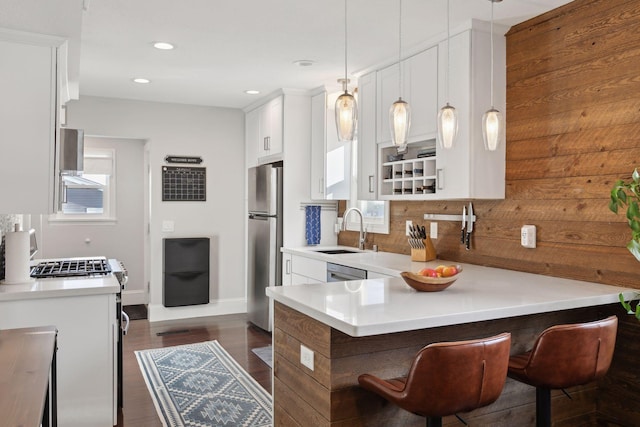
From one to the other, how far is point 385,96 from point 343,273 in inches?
54.9

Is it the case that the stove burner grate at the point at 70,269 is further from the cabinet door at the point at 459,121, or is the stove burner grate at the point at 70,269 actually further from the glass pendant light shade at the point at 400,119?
the cabinet door at the point at 459,121

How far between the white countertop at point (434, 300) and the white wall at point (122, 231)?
14.8 ft

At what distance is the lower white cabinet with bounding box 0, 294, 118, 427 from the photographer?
8.87 feet

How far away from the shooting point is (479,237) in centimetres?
345

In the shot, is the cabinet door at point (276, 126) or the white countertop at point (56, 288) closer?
the white countertop at point (56, 288)

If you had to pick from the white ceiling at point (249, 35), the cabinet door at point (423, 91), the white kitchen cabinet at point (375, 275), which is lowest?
the white kitchen cabinet at point (375, 275)

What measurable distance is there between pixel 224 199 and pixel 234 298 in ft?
3.91

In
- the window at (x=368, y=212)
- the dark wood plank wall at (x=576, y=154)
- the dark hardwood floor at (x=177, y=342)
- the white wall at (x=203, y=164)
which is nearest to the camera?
the dark wood plank wall at (x=576, y=154)

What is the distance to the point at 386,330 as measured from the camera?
187cm

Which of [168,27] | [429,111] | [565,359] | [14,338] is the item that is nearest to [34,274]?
[14,338]

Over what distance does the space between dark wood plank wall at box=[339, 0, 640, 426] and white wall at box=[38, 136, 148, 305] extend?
179 inches

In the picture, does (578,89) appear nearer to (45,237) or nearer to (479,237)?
(479,237)

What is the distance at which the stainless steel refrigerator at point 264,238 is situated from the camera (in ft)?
16.8

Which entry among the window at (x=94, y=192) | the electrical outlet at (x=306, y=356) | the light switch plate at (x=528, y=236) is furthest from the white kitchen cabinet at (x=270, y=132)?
the electrical outlet at (x=306, y=356)
